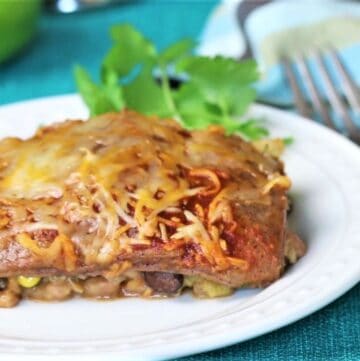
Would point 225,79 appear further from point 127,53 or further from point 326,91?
point 326,91

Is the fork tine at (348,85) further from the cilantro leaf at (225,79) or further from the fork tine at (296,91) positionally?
the cilantro leaf at (225,79)

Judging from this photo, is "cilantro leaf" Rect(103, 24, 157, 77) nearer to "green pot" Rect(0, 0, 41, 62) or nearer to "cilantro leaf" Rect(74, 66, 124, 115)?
"cilantro leaf" Rect(74, 66, 124, 115)

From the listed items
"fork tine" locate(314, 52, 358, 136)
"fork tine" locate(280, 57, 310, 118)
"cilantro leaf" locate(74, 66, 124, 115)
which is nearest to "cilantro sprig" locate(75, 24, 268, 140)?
"cilantro leaf" locate(74, 66, 124, 115)

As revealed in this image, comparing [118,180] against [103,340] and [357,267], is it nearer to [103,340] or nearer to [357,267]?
[103,340]

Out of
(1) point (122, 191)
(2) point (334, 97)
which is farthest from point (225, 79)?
(1) point (122, 191)

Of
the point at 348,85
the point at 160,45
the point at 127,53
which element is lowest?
the point at 160,45

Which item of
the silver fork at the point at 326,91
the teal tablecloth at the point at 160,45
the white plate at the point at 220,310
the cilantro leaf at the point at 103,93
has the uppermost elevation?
the cilantro leaf at the point at 103,93

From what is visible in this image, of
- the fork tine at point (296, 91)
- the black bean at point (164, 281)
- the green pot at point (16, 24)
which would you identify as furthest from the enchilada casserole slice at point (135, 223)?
the green pot at point (16, 24)
